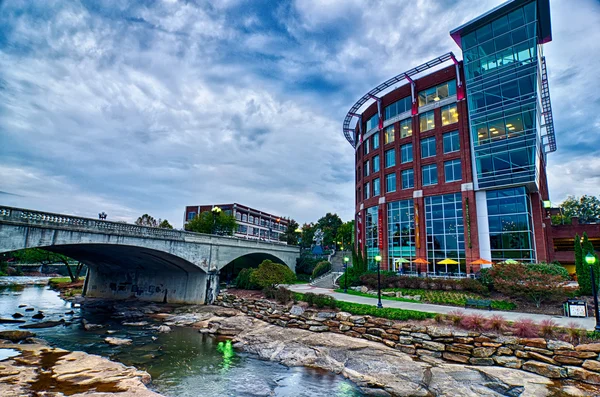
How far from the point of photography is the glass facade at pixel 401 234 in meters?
36.1

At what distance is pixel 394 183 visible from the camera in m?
39.4

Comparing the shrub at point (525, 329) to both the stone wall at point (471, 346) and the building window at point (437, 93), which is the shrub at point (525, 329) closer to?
the stone wall at point (471, 346)

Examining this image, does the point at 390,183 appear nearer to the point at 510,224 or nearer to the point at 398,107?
the point at 398,107

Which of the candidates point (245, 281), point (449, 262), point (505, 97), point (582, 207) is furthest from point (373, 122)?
point (582, 207)

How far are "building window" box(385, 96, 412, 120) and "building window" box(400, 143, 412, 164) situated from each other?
4731 mm

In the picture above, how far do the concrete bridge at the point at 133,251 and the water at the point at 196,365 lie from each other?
6.32 m

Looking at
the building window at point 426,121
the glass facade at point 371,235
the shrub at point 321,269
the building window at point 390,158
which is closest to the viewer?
the building window at point 426,121

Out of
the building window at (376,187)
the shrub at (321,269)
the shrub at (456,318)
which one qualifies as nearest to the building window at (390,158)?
the building window at (376,187)

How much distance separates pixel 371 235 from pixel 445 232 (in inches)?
410

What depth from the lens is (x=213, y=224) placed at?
5509 cm

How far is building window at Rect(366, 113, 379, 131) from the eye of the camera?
142 ft

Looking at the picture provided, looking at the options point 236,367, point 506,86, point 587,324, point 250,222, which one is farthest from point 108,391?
point 250,222

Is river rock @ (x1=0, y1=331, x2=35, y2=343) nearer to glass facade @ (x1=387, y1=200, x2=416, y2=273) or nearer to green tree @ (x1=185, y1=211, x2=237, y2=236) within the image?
glass facade @ (x1=387, y1=200, x2=416, y2=273)

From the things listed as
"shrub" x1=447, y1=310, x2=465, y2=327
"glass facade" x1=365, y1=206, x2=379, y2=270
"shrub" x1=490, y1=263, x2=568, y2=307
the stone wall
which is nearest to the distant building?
"glass facade" x1=365, y1=206, x2=379, y2=270
